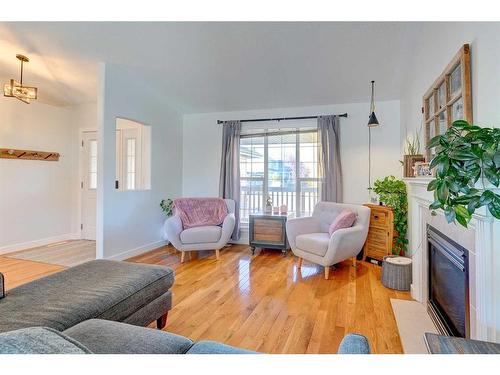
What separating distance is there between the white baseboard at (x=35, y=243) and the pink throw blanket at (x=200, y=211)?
8.18 feet

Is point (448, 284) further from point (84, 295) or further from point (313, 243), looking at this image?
point (84, 295)

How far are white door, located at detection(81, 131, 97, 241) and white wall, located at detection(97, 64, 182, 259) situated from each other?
1.50 meters

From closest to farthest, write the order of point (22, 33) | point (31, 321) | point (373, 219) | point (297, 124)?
1. point (31, 321)
2. point (22, 33)
3. point (373, 219)
4. point (297, 124)

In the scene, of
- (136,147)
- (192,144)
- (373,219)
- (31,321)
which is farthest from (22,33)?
(373,219)

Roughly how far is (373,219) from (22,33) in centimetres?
470

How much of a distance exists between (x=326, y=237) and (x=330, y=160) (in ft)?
4.61

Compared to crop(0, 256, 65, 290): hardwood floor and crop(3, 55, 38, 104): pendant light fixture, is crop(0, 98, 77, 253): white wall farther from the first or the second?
crop(3, 55, 38, 104): pendant light fixture

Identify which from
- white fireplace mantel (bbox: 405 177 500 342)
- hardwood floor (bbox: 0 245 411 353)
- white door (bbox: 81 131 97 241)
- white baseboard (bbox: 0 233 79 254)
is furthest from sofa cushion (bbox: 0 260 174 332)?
white door (bbox: 81 131 97 241)

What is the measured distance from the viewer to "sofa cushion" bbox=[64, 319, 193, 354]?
3.46 feet

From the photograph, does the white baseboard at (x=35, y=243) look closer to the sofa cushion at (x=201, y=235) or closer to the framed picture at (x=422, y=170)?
the sofa cushion at (x=201, y=235)

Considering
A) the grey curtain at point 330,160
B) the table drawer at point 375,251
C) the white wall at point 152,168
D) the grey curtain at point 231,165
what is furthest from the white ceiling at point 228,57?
the table drawer at point 375,251
